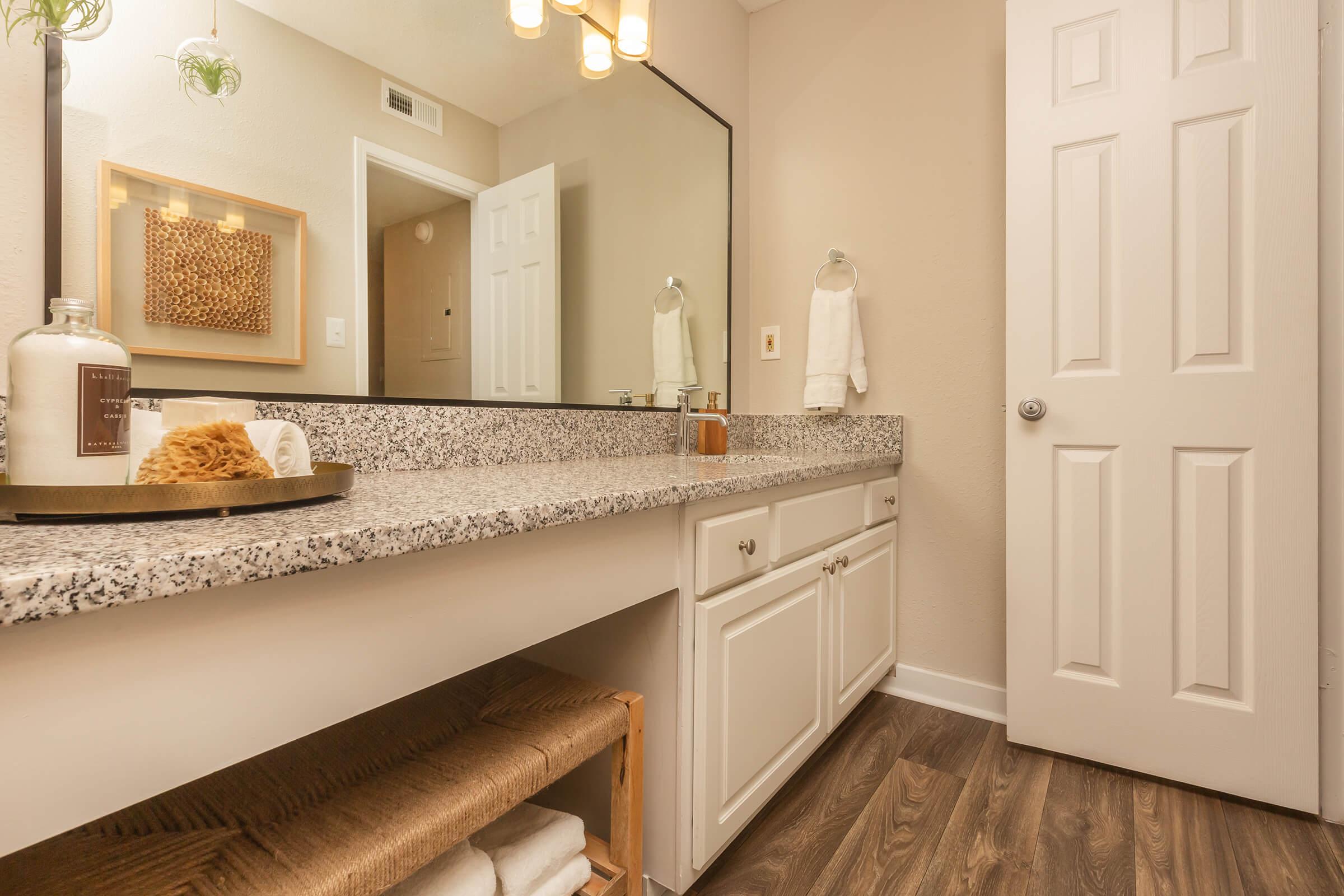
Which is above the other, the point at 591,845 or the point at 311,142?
the point at 311,142

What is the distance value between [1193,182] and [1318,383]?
0.53m

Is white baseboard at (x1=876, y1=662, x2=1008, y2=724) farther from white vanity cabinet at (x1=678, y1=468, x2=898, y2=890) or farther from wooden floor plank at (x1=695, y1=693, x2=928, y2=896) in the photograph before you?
white vanity cabinet at (x1=678, y1=468, x2=898, y2=890)

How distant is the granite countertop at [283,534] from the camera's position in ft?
1.33

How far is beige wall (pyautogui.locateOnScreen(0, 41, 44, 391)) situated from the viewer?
2.50 feet

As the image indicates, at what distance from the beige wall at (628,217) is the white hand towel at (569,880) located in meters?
0.97

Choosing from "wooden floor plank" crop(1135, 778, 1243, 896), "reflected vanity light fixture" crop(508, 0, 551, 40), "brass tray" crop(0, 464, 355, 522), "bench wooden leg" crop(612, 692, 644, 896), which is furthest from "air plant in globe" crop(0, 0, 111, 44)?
"wooden floor plank" crop(1135, 778, 1243, 896)

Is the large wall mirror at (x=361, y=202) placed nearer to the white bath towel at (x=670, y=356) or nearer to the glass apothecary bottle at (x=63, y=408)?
the white bath towel at (x=670, y=356)

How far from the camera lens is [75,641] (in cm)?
43

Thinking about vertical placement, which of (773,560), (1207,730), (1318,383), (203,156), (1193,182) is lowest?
(1207,730)

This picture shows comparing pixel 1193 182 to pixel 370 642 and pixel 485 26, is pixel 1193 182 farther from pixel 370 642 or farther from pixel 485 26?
pixel 370 642

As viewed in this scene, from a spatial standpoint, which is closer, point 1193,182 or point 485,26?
point 485,26

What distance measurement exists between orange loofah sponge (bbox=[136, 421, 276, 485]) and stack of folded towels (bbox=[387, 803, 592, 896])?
0.51 m

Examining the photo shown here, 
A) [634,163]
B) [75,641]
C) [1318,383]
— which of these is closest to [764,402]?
[634,163]

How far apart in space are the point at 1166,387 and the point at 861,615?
3.02ft
